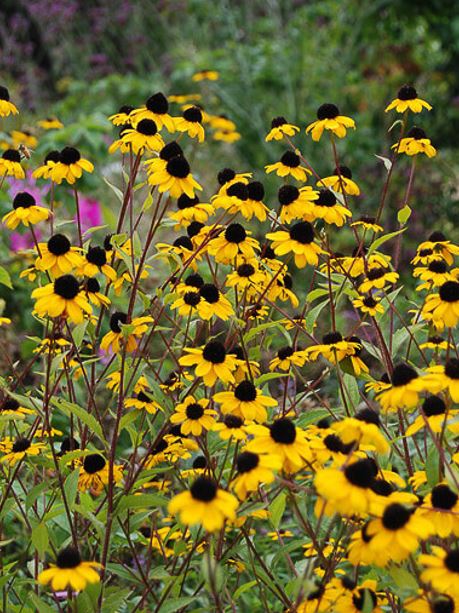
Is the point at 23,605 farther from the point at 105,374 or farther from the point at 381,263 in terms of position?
the point at 381,263

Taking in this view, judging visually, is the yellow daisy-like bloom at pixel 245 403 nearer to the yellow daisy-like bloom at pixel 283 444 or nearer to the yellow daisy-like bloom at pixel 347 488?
the yellow daisy-like bloom at pixel 283 444

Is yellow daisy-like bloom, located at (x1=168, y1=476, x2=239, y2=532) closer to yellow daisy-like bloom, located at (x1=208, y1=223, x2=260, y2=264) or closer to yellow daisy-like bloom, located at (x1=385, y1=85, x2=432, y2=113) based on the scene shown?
yellow daisy-like bloom, located at (x1=208, y1=223, x2=260, y2=264)

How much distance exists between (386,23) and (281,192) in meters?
3.88

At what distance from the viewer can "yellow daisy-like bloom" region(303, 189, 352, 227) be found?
61.1 inches

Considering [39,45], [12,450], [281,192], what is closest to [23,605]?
[12,450]

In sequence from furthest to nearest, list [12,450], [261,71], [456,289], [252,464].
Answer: [261,71] → [12,450] → [456,289] → [252,464]

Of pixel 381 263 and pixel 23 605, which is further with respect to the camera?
pixel 381 263

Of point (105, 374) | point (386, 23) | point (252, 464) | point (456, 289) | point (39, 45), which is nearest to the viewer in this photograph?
point (252, 464)

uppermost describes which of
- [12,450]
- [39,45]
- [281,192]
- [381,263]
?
[281,192]

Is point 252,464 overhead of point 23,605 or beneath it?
overhead

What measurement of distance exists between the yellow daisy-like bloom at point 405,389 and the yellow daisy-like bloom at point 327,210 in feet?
1.45

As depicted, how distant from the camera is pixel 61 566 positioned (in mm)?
1130

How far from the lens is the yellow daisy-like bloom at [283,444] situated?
3.72 ft

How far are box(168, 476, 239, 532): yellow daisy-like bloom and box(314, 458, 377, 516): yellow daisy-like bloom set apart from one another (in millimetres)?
108
